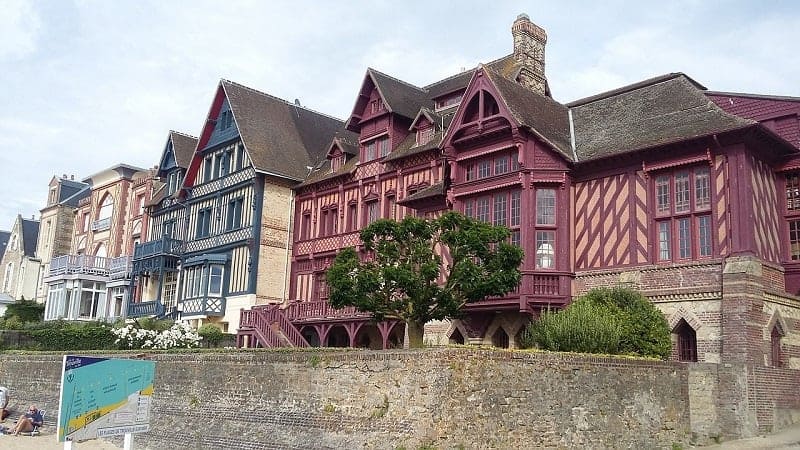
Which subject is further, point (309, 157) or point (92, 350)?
point (309, 157)

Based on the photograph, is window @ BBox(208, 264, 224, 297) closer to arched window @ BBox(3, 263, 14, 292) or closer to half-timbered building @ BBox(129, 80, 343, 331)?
half-timbered building @ BBox(129, 80, 343, 331)

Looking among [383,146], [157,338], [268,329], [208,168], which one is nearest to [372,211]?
[383,146]

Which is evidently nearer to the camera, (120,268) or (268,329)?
(268,329)

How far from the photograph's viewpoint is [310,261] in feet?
115

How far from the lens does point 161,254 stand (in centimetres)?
4012

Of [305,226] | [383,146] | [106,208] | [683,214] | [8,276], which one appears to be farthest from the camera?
[8,276]

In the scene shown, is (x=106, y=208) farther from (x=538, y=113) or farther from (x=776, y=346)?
(x=776, y=346)

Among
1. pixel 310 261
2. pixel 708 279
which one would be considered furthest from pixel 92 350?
pixel 708 279

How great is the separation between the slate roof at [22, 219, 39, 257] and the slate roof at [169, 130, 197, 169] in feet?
77.9

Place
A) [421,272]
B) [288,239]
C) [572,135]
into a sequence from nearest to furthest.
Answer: [421,272], [572,135], [288,239]

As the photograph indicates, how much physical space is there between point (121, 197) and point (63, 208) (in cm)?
1043

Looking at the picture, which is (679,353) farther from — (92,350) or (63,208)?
(63,208)

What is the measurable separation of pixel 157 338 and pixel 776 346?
2180 centimetres

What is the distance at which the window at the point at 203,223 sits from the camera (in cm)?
3939
